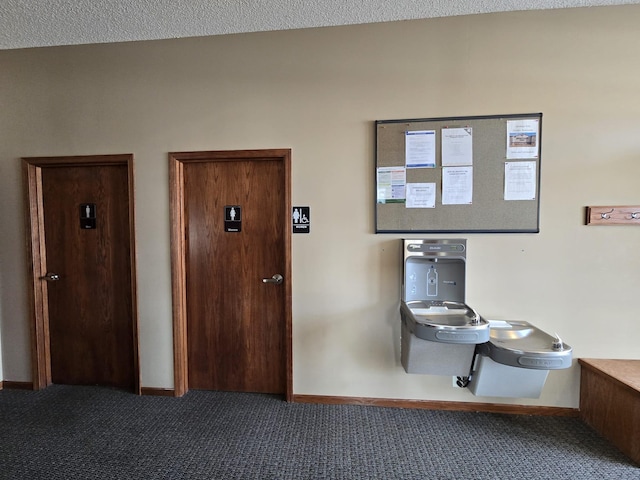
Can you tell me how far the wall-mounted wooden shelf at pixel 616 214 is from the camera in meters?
2.02

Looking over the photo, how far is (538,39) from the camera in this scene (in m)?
2.03

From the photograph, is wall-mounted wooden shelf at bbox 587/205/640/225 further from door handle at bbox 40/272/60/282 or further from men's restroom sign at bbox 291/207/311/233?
door handle at bbox 40/272/60/282

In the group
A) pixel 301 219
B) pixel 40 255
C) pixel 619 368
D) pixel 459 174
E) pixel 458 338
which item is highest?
pixel 459 174

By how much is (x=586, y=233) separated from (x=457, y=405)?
1.51 metres

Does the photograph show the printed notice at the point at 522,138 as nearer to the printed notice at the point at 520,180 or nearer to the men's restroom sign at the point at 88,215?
the printed notice at the point at 520,180

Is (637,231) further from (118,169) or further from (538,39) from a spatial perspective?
(118,169)

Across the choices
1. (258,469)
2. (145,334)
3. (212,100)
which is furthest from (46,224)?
(258,469)

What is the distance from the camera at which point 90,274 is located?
2.49 meters

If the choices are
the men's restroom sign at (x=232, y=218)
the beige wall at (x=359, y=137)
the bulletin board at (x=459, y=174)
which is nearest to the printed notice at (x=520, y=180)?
the bulletin board at (x=459, y=174)

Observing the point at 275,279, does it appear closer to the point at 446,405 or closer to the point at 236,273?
the point at 236,273

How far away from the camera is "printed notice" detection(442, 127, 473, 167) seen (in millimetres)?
2082

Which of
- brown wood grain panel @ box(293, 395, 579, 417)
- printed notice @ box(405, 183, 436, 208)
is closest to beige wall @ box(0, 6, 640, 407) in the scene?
brown wood grain panel @ box(293, 395, 579, 417)

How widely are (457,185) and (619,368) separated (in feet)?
5.17

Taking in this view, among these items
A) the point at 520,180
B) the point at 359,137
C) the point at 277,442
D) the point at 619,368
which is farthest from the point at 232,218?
the point at 619,368
